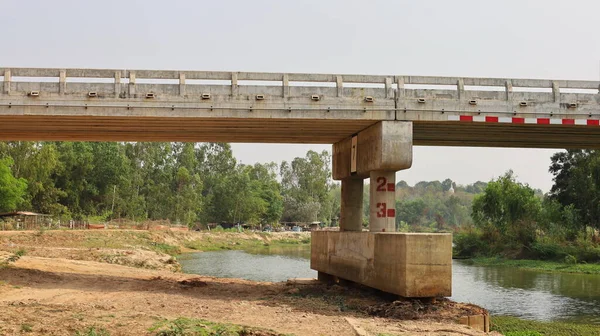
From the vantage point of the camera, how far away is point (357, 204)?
26.3m

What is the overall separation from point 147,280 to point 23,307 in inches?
388

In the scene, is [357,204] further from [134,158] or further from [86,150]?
[134,158]

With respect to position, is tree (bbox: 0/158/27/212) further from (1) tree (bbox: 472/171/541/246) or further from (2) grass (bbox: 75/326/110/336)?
(2) grass (bbox: 75/326/110/336)

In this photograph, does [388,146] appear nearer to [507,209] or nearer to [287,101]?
[287,101]

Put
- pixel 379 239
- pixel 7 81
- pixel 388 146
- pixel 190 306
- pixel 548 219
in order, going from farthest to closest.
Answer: pixel 548 219 < pixel 388 146 < pixel 7 81 < pixel 379 239 < pixel 190 306

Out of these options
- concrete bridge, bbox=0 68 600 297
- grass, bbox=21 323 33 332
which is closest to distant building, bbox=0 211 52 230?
concrete bridge, bbox=0 68 600 297

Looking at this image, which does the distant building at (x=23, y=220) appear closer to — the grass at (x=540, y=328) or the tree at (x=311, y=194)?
the grass at (x=540, y=328)

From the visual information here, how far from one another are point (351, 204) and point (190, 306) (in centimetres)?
1058

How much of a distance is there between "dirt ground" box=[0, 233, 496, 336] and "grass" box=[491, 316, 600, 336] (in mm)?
1868

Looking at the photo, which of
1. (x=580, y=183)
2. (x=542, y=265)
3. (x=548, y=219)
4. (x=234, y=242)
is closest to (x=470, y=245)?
(x=548, y=219)

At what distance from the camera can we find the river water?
2359cm


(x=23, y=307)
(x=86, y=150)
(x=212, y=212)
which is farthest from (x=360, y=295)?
(x=212, y=212)

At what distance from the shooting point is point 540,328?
19469 mm

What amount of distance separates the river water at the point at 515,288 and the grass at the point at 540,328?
156 cm
